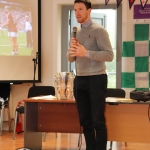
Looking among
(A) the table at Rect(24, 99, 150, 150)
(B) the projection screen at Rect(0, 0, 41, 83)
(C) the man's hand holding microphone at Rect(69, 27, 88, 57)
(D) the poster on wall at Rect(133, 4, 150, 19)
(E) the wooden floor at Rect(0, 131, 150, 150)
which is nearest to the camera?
(C) the man's hand holding microphone at Rect(69, 27, 88, 57)

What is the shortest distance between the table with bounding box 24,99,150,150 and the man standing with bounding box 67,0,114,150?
401 mm

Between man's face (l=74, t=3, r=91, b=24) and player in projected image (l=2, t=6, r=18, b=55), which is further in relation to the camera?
player in projected image (l=2, t=6, r=18, b=55)

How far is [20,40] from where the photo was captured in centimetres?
471

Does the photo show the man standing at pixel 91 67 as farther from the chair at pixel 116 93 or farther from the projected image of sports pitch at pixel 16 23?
the projected image of sports pitch at pixel 16 23

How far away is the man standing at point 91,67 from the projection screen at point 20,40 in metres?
2.32

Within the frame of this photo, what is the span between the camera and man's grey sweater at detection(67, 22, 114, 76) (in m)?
2.33

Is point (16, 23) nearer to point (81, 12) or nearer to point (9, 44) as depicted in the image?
point (9, 44)

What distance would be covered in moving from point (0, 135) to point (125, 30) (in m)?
2.44

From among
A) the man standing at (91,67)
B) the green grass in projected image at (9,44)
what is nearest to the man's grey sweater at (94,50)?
the man standing at (91,67)

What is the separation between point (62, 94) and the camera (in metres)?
3.01

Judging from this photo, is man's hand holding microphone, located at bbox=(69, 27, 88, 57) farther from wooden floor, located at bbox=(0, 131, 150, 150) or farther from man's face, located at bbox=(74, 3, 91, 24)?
wooden floor, located at bbox=(0, 131, 150, 150)

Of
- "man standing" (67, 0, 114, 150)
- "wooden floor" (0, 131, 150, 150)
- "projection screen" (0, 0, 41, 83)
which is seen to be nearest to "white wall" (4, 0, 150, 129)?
"projection screen" (0, 0, 41, 83)

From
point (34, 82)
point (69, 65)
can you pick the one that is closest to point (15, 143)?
point (34, 82)

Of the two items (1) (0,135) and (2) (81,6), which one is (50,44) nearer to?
(1) (0,135)
